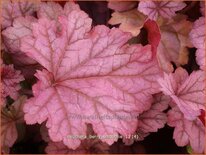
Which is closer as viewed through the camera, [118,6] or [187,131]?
[187,131]

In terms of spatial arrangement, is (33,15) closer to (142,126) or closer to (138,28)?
(138,28)

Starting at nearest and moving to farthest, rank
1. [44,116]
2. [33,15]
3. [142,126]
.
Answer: [44,116] < [142,126] < [33,15]

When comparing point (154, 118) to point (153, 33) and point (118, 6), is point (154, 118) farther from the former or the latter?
point (118, 6)

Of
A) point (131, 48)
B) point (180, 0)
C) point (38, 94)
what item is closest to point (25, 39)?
point (38, 94)

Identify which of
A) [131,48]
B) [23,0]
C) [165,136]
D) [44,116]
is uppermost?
[23,0]

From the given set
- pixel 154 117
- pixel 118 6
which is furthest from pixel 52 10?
pixel 154 117

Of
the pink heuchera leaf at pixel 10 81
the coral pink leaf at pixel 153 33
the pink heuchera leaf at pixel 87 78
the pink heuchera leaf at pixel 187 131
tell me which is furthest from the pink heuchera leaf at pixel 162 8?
the pink heuchera leaf at pixel 10 81
